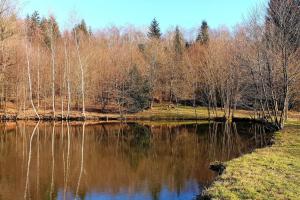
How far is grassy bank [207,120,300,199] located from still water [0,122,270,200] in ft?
5.72

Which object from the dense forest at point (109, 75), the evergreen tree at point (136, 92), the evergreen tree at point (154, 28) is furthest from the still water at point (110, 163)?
the evergreen tree at point (154, 28)

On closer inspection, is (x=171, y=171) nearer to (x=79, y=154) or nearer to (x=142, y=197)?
(x=142, y=197)

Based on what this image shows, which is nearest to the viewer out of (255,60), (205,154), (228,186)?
(228,186)

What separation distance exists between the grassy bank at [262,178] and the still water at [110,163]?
1.74 meters

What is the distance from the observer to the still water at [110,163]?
56.7ft

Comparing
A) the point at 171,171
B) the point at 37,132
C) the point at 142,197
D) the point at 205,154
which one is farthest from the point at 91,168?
the point at 37,132

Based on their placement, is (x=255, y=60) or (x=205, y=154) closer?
(x=205, y=154)

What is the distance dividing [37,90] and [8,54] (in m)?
7.86

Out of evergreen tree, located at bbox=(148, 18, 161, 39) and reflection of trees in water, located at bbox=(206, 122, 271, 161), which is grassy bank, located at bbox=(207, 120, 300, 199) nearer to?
reflection of trees in water, located at bbox=(206, 122, 271, 161)

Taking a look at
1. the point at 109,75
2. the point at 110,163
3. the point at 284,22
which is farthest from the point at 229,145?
the point at 109,75

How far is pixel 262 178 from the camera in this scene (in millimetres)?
15570

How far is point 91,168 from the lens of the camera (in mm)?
22422

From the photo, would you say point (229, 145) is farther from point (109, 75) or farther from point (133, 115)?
point (109, 75)

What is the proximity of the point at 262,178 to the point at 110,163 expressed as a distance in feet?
35.6
